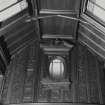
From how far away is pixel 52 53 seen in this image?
7.59m

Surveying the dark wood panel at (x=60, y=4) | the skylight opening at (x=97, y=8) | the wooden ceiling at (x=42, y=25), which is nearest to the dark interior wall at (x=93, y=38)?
the wooden ceiling at (x=42, y=25)

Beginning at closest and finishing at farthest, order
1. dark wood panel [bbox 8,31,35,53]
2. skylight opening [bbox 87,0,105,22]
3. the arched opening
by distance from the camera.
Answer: skylight opening [bbox 87,0,105,22] → the arched opening → dark wood panel [bbox 8,31,35,53]

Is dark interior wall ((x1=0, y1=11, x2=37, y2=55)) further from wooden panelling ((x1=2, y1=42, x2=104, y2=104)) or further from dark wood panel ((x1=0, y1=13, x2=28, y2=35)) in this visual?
wooden panelling ((x1=2, y1=42, x2=104, y2=104))

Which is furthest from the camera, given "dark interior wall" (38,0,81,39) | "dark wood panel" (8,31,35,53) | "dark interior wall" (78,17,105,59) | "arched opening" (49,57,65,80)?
"dark wood panel" (8,31,35,53)

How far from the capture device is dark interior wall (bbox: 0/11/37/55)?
6.21 metres

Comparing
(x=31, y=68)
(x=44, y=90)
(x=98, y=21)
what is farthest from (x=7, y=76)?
(x=98, y=21)

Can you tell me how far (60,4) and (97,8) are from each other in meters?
1.10

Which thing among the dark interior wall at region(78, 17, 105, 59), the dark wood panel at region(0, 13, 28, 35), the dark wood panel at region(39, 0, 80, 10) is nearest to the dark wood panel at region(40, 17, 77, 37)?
the dark interior wall at region(78, 17, 105, 59)

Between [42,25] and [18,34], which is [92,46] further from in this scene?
[18,34]

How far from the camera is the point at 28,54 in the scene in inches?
312

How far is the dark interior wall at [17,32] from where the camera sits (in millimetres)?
6207

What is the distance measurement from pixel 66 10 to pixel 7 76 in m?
3.13

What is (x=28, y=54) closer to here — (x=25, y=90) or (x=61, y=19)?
(x=25, y=90)

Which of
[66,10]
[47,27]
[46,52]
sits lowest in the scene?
[46,52]
